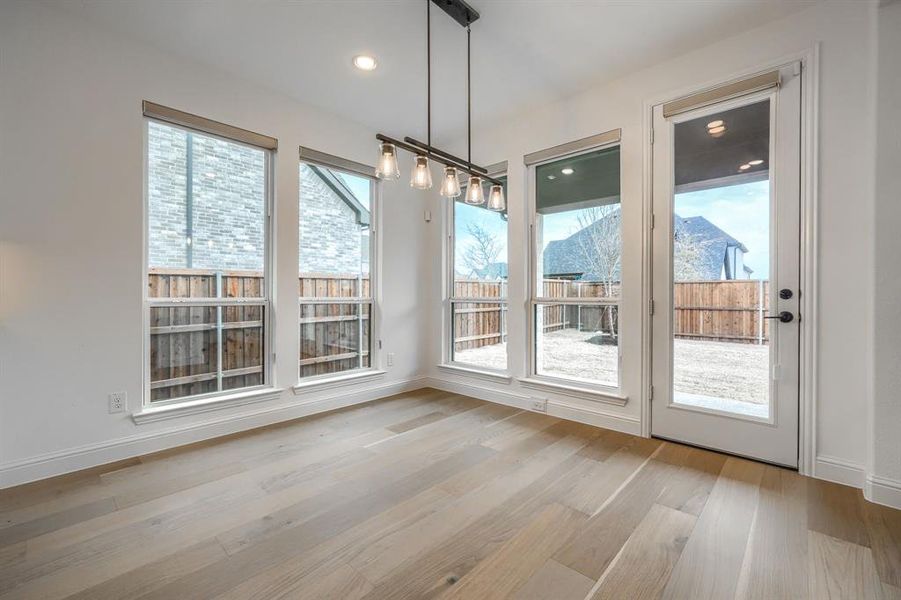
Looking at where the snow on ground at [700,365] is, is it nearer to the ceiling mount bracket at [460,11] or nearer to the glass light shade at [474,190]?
the glass light shade at [474,190]

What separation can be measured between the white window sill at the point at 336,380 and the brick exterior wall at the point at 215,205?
3.26 ft

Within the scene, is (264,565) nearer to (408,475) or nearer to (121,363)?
(408,475)

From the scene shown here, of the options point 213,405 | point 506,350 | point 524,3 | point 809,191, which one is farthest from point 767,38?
point 213,405

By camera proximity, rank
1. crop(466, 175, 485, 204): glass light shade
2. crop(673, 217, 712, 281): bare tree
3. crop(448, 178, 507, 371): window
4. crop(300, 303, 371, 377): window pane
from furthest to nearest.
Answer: crop(448, 178, 507, 371): window → crop(300, 303, 371, 377): window pane → crop(673, 217, 712, 281): bare tree → crop(466, 175, 485, 204): glass light shade

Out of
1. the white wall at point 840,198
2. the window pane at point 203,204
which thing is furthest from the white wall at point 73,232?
the white wall at point 840,198

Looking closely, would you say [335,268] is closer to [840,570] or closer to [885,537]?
[840,570]

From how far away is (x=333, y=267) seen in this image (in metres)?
3.77

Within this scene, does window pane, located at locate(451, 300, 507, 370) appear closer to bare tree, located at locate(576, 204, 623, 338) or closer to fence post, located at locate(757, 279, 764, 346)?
bare tree, located at locate(576, 204, 623, 338)

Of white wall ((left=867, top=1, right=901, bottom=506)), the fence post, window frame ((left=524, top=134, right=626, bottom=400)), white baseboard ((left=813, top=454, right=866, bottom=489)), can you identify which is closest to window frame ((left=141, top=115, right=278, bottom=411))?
window frame ((left=524, top=134, right=626, bottom=400))

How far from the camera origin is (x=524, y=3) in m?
2.29

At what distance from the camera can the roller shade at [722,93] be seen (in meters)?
2.47

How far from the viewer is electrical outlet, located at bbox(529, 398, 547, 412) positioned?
353cm

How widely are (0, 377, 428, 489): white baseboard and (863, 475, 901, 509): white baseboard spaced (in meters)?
Result: 3.51

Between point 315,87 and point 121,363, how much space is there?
2.42 meters
